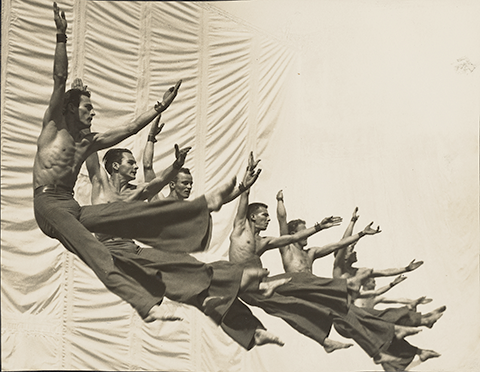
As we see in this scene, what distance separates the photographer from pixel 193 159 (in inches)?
272

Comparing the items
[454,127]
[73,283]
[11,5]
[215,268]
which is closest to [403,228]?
[454,127]

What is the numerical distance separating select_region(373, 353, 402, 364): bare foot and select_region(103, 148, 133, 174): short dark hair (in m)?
2.50

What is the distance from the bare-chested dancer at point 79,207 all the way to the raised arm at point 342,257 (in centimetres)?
141

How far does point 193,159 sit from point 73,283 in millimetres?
1362

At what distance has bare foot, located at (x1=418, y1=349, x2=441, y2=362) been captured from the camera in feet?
23.3

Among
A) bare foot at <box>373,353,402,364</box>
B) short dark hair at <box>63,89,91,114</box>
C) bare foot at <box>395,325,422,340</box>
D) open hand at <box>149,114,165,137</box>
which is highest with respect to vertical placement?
short dark hair at <box>63,89,91,114</box>

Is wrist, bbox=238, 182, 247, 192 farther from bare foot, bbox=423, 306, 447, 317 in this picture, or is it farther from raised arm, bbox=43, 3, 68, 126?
bare foot, bbox=423, 306, 447, 317

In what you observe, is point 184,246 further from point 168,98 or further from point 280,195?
point 280,195

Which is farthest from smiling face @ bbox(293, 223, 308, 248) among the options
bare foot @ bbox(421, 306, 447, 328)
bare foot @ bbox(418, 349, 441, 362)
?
bare foot @ bbox(418, 349, 441, 362)

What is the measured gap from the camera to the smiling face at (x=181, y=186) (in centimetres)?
657

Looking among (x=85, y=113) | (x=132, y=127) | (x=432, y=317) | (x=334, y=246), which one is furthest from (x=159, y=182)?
(x=432, y=317)

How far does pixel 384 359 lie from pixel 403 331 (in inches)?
10.6

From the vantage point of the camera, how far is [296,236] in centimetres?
689

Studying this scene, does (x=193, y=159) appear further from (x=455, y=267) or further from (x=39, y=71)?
(x=455, y=267)
